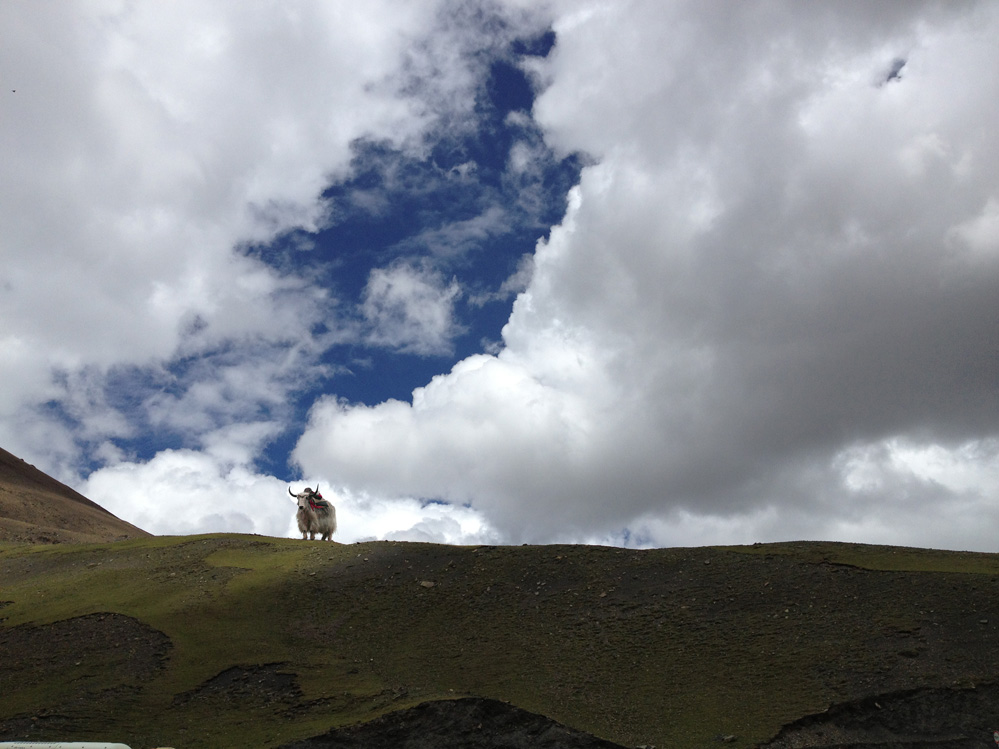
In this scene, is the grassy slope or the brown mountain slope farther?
the brown mountain slope

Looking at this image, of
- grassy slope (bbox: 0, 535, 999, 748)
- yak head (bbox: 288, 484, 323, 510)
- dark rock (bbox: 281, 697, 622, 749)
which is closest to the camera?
dark rock (bbox: 281, 697, 622, 749)

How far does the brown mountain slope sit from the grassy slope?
38.5 m

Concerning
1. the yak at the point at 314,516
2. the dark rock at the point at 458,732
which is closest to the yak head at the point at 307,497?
the yak at the point at 314,516

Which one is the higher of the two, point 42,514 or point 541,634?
point 42,514

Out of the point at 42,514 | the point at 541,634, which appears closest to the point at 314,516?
the point at 541,634

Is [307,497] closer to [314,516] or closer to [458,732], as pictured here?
[314,516]

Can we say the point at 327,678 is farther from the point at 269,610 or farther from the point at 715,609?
the point at 715,609

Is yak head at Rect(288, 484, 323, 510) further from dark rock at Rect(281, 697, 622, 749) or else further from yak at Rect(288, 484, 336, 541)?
dark rock at Rect(281, 697, 622, 749)

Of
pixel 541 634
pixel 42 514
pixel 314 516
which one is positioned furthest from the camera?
pixel 42 514

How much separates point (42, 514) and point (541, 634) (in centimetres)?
7684

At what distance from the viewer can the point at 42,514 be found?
8550cm

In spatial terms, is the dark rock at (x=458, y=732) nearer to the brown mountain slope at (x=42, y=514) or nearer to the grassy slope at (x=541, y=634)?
the grassy slope at (x=541, y=634)

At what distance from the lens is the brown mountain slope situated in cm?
6681

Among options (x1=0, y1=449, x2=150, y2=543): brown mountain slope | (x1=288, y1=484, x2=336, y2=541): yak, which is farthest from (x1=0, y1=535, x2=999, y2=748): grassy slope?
(x1=0, y1=449, x2=150, y2=543): brown mountain slope
